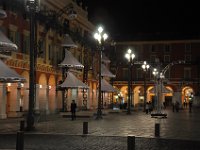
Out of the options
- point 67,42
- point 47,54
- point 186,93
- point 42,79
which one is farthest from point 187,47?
point 42,79

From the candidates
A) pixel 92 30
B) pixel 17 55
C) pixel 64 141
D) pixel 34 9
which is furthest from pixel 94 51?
pixel 64 141

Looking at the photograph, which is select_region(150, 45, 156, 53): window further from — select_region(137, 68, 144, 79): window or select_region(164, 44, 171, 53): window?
select_region(137, 68, 144, 79): window

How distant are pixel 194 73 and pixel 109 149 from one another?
8317 cm

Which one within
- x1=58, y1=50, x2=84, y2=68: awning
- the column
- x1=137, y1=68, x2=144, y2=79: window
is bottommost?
the column

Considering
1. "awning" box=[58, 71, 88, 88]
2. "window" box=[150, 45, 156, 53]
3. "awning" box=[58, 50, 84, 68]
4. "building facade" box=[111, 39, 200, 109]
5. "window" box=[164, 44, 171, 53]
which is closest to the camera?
"awning" box=[58, 71, 88, 88]

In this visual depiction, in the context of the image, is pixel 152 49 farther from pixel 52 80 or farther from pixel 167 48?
pixel 52 80

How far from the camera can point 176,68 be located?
9988 cm

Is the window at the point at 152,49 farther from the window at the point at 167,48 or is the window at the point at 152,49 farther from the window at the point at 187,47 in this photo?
the window at the point at 187,47

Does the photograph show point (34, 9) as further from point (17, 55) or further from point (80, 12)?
point (80, 12)

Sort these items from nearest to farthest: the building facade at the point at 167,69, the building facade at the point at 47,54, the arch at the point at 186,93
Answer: the building facade at the point at 47,54 → the building facade at the point at 167,69 → the arch at the point at 186,93

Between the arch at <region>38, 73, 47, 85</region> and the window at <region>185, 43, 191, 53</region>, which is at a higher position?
the window at <region>185, 43, 191, 53</region>

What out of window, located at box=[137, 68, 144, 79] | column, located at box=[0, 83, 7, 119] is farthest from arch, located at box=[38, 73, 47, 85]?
window, located at box=[137, 68, 144, 79]

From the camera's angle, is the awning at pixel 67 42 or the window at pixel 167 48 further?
the window at pixel 167 48

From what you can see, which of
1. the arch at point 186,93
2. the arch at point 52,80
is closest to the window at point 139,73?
the arch at point 186,93
